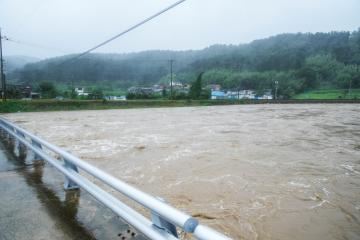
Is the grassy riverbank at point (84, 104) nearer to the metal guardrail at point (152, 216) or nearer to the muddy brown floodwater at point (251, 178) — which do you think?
the muddy brown floodwater at point (251, 178)

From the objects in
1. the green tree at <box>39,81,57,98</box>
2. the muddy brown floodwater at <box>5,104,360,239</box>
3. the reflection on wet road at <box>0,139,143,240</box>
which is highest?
the green tree at <box>39,81,57,98</box>

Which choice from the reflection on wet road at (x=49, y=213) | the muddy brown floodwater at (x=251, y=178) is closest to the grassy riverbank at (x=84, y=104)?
the muddy brown floodwater at (x=251, y=178)

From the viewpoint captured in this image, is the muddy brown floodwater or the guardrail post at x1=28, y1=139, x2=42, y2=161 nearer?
the muddy brown floodwater

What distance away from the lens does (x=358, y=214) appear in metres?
4.69

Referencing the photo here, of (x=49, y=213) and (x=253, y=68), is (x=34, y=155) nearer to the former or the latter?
(x=49, y=213)

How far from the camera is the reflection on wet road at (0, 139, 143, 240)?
2.93 m

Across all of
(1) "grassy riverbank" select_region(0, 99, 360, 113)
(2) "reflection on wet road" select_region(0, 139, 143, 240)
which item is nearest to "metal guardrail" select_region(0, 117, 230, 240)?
(2) "reflection on wet road" select_region(0, 139, 143, 240)

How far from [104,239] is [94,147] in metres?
7.90

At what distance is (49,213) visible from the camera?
11.2ft

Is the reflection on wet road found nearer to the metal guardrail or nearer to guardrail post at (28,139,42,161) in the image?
the metal guardrail

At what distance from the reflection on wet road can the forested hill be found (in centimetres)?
6271

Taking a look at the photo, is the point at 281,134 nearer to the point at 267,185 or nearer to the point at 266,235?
the point at 267,185

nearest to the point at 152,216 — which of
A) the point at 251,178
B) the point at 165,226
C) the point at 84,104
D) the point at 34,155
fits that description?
the point at 165,226

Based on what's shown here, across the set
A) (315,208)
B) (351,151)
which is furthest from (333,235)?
(351,151)
